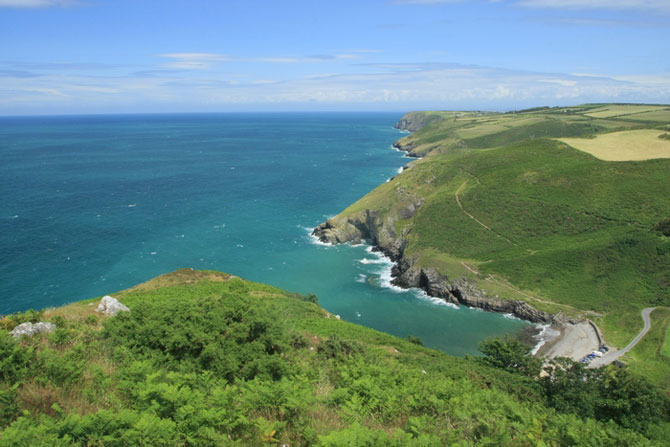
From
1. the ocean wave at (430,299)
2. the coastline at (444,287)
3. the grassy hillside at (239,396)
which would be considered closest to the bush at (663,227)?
the coastline at (444,287)

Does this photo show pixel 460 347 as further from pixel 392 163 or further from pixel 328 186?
pixel 392 163

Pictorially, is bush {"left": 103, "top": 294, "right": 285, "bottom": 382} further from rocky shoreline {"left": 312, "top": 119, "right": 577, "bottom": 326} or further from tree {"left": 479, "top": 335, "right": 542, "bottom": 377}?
rocky shoreline {"left": 312, "top": 119, "right": 577, "bottom": 326}

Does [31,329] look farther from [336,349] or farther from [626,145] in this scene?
[626,145]

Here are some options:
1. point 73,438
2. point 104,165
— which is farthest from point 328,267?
point 104,165

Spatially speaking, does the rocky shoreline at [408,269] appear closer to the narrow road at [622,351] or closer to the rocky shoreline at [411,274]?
the rocky shoreline at [411,274]

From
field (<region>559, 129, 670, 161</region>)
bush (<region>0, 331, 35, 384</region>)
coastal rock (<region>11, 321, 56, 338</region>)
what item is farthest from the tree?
field (<region>559, 129, 670, 161</region>)

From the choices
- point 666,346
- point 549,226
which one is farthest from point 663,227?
point 666,346
